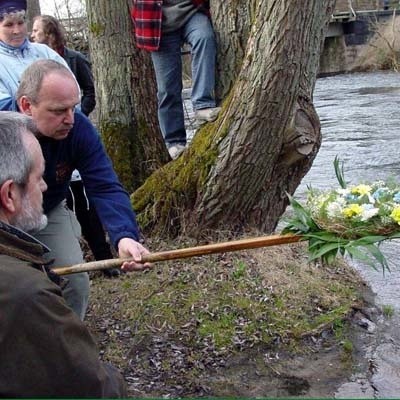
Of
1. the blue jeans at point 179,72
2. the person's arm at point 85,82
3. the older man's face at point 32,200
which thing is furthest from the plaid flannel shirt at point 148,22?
the older man's face at point 32,200

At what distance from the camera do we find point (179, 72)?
609cm

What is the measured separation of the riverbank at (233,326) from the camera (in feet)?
15.1

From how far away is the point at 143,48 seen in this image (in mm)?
6016

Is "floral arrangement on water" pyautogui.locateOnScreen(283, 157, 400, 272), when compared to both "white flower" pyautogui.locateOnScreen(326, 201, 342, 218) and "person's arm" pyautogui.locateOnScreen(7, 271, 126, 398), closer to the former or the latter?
"white flower" pyautogui.locateOnScreen(326, 201, 342, 218)

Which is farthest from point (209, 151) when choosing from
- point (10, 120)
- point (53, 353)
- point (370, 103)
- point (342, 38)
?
point (342, 38)

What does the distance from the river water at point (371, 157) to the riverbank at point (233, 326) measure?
130mm

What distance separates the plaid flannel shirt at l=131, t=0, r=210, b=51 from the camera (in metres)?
5.82

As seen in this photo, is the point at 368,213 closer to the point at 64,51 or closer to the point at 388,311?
the point at 388,311

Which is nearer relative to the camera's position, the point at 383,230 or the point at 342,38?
the point at 383,230

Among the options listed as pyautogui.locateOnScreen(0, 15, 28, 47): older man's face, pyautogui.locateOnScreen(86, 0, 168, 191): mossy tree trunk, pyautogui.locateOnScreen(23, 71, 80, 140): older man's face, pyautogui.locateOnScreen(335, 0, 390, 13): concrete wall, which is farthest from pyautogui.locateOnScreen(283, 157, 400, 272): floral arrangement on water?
pyautogui.locateOnScreen(335, 0, 390, 13): concrete wall

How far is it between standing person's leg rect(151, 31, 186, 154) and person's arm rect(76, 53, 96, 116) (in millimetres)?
1272

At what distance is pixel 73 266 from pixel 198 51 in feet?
8.03

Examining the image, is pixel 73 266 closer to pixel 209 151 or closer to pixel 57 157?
pixel 57 157

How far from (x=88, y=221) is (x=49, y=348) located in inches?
125
